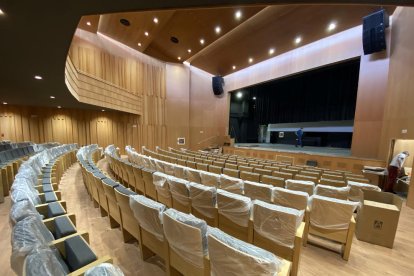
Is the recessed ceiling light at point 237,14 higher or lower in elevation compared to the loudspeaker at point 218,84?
higher

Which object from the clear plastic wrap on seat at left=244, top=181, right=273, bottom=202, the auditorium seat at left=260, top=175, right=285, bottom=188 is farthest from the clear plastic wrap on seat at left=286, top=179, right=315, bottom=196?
the clear plastic wrap on seat at left=244, top=181, right=273, bottom=202

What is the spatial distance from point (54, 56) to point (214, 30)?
253 inches

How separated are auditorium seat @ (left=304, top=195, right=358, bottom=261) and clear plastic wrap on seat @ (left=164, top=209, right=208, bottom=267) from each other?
1752mm

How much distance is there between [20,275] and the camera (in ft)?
3.01

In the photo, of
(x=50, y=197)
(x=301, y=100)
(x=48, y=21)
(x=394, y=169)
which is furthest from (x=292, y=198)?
(x=301, y=100)

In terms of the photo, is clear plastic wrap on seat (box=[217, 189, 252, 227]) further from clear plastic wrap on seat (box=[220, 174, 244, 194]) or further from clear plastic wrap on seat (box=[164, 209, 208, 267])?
clear plastic wrap on seat (box=[220, 174, 244, 194])

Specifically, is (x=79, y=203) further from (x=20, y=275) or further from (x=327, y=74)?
(x=327, y=74)

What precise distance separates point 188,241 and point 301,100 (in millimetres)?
14008

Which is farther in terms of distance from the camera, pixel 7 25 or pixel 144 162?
pixel 144 162

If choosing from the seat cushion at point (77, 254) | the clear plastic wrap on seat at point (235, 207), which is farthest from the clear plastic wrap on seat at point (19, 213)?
the clear plastic wrap on seat at point (235, 207)

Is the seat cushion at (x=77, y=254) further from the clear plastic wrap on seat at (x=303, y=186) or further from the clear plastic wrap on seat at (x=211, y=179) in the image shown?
the clear plastic wrap on seat at (x=303, y=186)

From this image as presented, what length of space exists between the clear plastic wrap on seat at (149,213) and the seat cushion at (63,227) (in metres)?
0.55

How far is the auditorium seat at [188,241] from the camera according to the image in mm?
1396

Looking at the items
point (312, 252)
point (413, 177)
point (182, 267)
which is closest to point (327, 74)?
point (413, 177)
